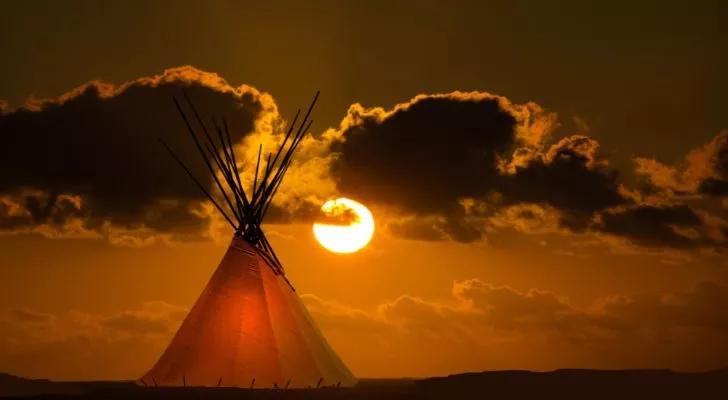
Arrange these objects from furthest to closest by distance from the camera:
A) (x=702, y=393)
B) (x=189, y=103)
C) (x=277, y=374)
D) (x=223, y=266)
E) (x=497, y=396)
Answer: (x=189, y=103) < (x=223, y=266) < (x=277, y=374) < (x=497, y=396) < (x=702, y=393)

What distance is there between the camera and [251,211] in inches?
1023

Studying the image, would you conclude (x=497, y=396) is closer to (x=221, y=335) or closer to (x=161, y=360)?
(x=221, y=335)

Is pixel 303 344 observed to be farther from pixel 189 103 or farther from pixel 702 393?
pixel 702 393

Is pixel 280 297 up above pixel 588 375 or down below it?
above

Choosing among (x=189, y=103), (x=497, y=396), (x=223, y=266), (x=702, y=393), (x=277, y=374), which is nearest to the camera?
(x=702, y=393)

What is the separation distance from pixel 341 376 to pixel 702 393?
932cm

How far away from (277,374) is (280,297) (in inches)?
93.8

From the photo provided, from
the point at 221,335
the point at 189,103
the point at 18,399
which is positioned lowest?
the point at 18,399

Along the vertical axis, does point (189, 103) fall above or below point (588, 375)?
above

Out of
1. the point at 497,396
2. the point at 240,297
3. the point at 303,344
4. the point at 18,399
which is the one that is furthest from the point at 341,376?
the point at 18,399

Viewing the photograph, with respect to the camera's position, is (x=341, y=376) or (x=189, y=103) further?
(x=189, y=103)

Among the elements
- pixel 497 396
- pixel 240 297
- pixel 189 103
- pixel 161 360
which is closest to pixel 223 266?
pixel 240 297

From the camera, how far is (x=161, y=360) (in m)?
23.8

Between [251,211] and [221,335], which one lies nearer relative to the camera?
[221,335]
